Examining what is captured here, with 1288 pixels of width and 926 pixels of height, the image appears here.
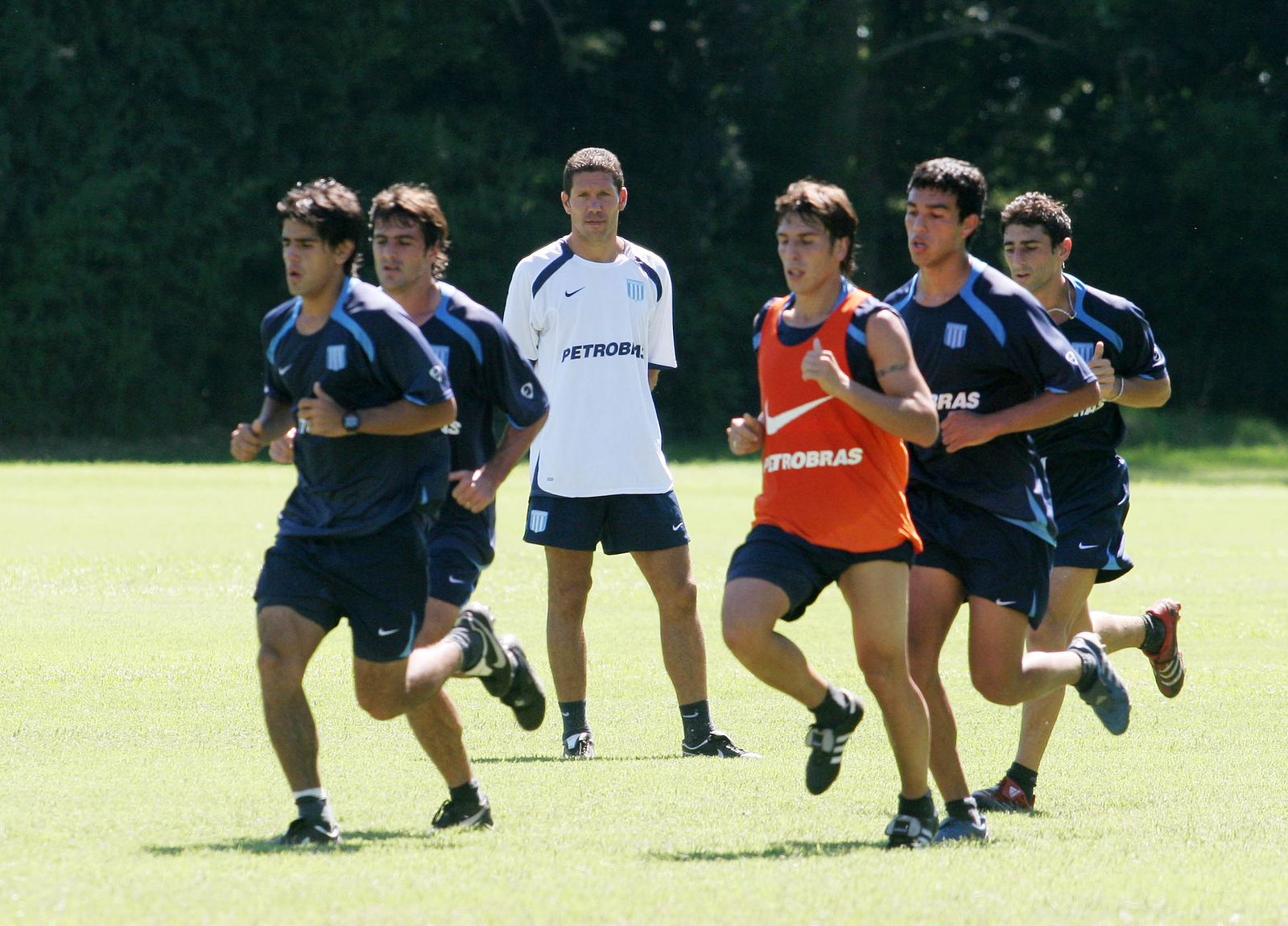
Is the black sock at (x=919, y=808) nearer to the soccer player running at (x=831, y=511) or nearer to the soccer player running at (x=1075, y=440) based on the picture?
the soccer player running at (x=831, y=511)

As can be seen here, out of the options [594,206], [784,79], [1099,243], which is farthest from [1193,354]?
[594,206]

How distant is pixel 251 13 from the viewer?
35.1 metres

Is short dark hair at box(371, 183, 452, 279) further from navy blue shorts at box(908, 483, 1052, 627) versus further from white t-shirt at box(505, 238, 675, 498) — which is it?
navy blue shorts at box(908, 483, 1052, 627)

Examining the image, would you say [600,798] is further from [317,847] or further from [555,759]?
[317,847]

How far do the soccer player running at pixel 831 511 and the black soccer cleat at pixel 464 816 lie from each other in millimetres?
1047

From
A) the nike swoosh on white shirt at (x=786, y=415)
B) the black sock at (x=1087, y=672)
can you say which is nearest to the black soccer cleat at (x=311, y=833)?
the nike swoosh on white shirt at (x=786, y=415)

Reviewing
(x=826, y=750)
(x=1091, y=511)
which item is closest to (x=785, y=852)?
(x=826, y=750)

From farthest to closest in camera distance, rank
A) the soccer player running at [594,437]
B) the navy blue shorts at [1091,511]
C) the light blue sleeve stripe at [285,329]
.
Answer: the soccer player running at [594,437] → the navy blue shorts at [1091,511] → the light blue sleeve stripe at [285,329]

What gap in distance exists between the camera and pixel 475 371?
6.73 m

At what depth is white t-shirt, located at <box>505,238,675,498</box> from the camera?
8562mm

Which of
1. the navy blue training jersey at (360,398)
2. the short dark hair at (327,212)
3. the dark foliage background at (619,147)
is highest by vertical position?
the dark foliage background at (619,147)

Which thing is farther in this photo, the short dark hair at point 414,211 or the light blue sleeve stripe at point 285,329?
the short dark hair at point 414,211

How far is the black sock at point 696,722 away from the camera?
8250 mm

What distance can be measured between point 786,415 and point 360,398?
4.44 feet
